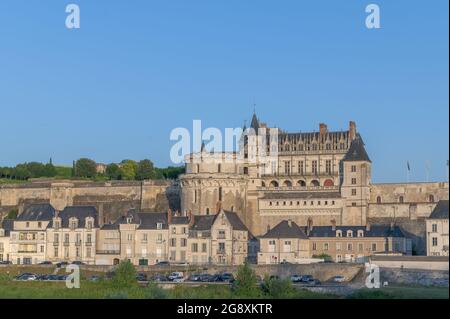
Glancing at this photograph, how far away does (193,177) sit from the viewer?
6488 cm

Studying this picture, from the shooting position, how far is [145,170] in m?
85.3

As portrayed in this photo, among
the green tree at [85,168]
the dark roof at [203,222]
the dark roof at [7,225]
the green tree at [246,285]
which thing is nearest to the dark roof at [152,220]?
the dark roof at [203,222]

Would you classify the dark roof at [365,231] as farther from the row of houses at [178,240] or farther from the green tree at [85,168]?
the green tree at [85,168]

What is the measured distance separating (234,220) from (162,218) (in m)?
4.21

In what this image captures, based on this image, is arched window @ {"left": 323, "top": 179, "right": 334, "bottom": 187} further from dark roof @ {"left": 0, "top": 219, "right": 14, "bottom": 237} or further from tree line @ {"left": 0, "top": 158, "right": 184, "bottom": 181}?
dark roof @ {"left": 0, "top": 219, "right": 14, "bottom": 237}

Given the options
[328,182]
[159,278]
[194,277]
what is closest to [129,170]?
[328,182]

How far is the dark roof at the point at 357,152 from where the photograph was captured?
65500 mm

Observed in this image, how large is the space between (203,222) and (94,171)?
31142 millimetres

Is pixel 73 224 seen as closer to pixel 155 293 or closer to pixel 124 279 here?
pixel 124 279

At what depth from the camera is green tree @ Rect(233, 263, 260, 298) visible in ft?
138

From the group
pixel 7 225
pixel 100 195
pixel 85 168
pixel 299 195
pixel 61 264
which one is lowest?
pixel 61 264

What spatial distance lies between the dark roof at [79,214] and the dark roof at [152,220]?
2841mm
